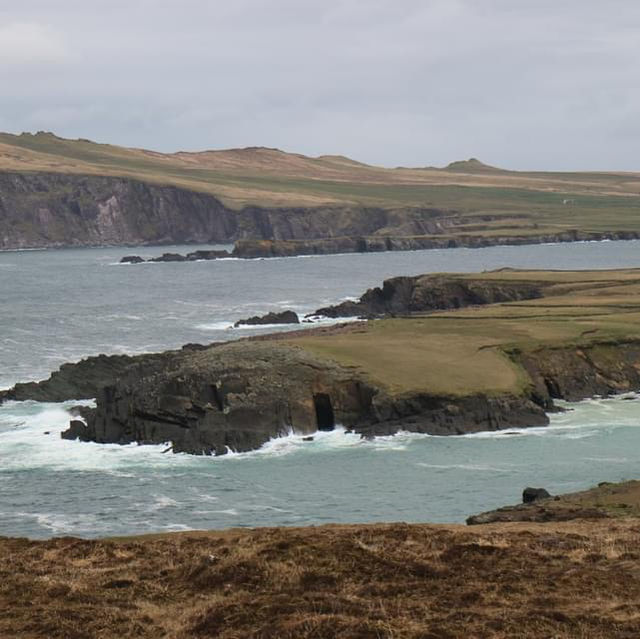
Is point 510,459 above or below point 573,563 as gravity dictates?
below

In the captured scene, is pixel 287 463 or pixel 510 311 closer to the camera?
pixel 287 463

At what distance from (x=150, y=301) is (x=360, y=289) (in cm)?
3116

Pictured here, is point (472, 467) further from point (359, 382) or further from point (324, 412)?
point (359, 382)

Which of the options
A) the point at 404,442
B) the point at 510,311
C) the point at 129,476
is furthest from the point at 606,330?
the point at 129,476

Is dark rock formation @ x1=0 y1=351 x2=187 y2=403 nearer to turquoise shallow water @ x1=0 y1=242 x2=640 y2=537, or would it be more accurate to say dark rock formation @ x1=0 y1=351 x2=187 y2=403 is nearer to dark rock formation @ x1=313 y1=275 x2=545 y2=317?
turquoise shallow water @ x1=0 y1=242 x2=640 y2=537

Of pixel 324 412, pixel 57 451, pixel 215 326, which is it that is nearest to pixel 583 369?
pixel 324 412

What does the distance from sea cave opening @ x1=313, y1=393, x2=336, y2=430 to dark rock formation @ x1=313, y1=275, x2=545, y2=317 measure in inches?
2222

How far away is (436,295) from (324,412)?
204ft

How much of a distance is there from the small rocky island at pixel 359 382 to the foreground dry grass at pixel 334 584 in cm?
2986

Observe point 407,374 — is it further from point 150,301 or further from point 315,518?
point 150,301

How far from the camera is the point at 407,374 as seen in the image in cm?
7112

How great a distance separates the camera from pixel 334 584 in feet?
92.3

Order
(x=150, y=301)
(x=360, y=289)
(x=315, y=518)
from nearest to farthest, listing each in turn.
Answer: (x=315, y=518)
(x=150, y=301)
(x=360, y=289)

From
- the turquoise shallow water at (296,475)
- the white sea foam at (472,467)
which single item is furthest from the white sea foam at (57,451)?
the white sea foam at (472,467)
